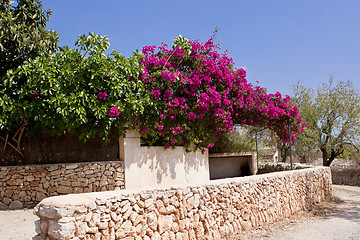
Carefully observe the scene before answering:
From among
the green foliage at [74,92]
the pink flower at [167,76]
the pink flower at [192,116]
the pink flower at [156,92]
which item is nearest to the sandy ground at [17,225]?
the green foliage at [74,92]

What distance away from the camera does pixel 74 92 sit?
8570mm

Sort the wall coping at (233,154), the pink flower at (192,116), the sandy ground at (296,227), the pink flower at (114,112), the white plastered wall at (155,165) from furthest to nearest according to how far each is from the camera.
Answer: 1. the wall coping at (233,154)
2. the pink flower at (192,116)
3. the white plastered wall at (155,165)
4. the pink flower at (114,112)
5. the sandy ground at (296,227)

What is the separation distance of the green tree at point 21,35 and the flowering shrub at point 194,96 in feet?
10.2

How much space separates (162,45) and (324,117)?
54.5 feet

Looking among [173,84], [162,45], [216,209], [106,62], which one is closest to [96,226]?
[216,209]

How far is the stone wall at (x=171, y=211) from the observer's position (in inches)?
174

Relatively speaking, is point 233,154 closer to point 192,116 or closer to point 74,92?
point 192,116

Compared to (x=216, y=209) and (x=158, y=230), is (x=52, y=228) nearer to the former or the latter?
(x=158, y=230)

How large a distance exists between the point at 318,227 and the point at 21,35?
10000 mm

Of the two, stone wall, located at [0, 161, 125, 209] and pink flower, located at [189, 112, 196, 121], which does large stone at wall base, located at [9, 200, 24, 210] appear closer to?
stone wall, located at [0, 161, 125, 209]

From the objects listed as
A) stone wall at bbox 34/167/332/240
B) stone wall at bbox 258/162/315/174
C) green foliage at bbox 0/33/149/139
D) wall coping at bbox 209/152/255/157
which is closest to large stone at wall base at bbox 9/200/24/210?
green foliage at bbox 0/33/149/139

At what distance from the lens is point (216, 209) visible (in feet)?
22.5

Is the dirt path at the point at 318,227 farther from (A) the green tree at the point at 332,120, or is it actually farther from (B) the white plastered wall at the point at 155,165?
(A) the green tree at the point at 332,120

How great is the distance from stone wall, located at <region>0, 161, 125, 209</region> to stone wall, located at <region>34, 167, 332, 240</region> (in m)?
3.81
